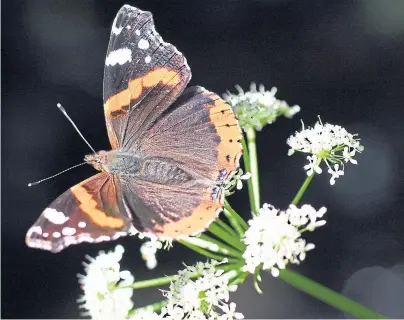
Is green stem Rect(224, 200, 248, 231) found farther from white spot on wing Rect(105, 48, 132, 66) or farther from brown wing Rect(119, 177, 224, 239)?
white spot on wing Rect(105, 48, 132, 66)

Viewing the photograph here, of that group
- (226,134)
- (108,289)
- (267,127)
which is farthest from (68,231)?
(267,127)

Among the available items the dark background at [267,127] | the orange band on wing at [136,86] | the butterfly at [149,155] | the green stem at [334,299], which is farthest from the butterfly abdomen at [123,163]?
the dark background at [267,127]

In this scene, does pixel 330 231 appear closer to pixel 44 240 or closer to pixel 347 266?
pixel 347 266

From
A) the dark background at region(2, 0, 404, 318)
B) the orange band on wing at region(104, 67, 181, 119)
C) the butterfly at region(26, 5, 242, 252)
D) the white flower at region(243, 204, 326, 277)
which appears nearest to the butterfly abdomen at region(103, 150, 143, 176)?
the butterfly at region(26, 5, 242, 252)

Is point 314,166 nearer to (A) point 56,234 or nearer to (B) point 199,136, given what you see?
(B) point 199,136

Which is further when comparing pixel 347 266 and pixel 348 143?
pixel 347 266

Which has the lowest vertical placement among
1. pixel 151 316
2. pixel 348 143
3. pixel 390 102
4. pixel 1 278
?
pixel 1 278

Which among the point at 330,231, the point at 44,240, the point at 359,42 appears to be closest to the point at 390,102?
the point at 359,42
